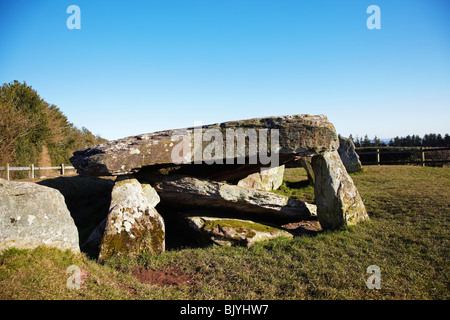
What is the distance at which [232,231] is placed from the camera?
6848 millimetres

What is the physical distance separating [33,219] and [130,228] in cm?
189

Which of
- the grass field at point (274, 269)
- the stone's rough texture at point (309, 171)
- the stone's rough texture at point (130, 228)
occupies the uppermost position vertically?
the stone's rough texture at point (309, 171)

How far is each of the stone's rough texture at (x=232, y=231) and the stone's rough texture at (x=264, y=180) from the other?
308cm

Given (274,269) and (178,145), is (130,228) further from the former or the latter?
(274,269)

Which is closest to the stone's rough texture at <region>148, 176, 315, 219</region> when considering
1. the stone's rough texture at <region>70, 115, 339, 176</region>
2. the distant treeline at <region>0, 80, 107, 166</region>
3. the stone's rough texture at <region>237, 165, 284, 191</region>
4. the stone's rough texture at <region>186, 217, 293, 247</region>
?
the stone's rough texture at <region>186, 217, 293, 247</region>

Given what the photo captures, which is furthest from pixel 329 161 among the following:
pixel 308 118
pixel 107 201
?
pixel 107 201

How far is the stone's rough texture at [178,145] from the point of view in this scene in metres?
6.84

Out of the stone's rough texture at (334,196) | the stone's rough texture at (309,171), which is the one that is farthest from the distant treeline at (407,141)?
the stone's rough texture at (334,196)

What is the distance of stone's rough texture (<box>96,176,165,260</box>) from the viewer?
6.00m

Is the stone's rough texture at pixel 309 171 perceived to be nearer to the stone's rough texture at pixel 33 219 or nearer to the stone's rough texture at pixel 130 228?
the stone's rough texture at pixel 130 228

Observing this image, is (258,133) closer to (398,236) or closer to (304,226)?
(304,226)

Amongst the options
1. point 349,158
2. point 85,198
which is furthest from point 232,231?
point 349,158

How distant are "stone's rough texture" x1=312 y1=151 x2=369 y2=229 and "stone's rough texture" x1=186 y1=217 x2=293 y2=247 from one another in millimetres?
1459
